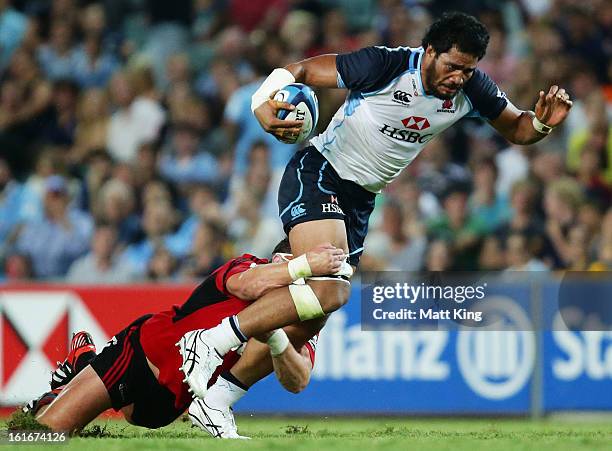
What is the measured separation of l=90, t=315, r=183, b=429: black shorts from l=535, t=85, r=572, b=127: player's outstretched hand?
2722mm

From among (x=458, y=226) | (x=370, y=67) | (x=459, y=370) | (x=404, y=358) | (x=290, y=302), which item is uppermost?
(x=370, y=67)

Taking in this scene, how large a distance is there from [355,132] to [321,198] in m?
0.49

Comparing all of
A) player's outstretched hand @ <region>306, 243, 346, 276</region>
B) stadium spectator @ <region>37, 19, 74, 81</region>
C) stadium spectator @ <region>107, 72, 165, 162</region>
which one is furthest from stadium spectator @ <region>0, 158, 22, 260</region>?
player's outstretched hand @ <region>306, 243, 346, 276</region>

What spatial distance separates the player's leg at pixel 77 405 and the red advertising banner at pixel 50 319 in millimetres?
2748

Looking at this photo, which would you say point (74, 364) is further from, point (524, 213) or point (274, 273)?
point (524, 213)

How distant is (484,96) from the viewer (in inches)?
284

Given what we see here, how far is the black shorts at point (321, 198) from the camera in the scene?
23.2 feet

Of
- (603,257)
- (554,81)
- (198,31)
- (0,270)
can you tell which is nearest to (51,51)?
(198,31)

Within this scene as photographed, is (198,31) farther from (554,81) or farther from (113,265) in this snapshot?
(554,81)

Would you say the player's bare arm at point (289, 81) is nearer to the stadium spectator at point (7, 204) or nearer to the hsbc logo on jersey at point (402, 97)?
the hsbc logo on jersey at point (402, 97)

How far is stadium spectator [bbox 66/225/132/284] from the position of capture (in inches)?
463

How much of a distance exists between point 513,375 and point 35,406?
159 inches

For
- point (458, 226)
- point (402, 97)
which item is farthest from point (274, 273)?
point (458, 226)

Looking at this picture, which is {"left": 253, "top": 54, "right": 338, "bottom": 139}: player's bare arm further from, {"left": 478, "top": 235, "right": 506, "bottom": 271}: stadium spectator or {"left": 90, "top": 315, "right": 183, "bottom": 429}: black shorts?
{"left": 478, "top": 235, "right": 506, "bottom": 271}: stadium spectator
